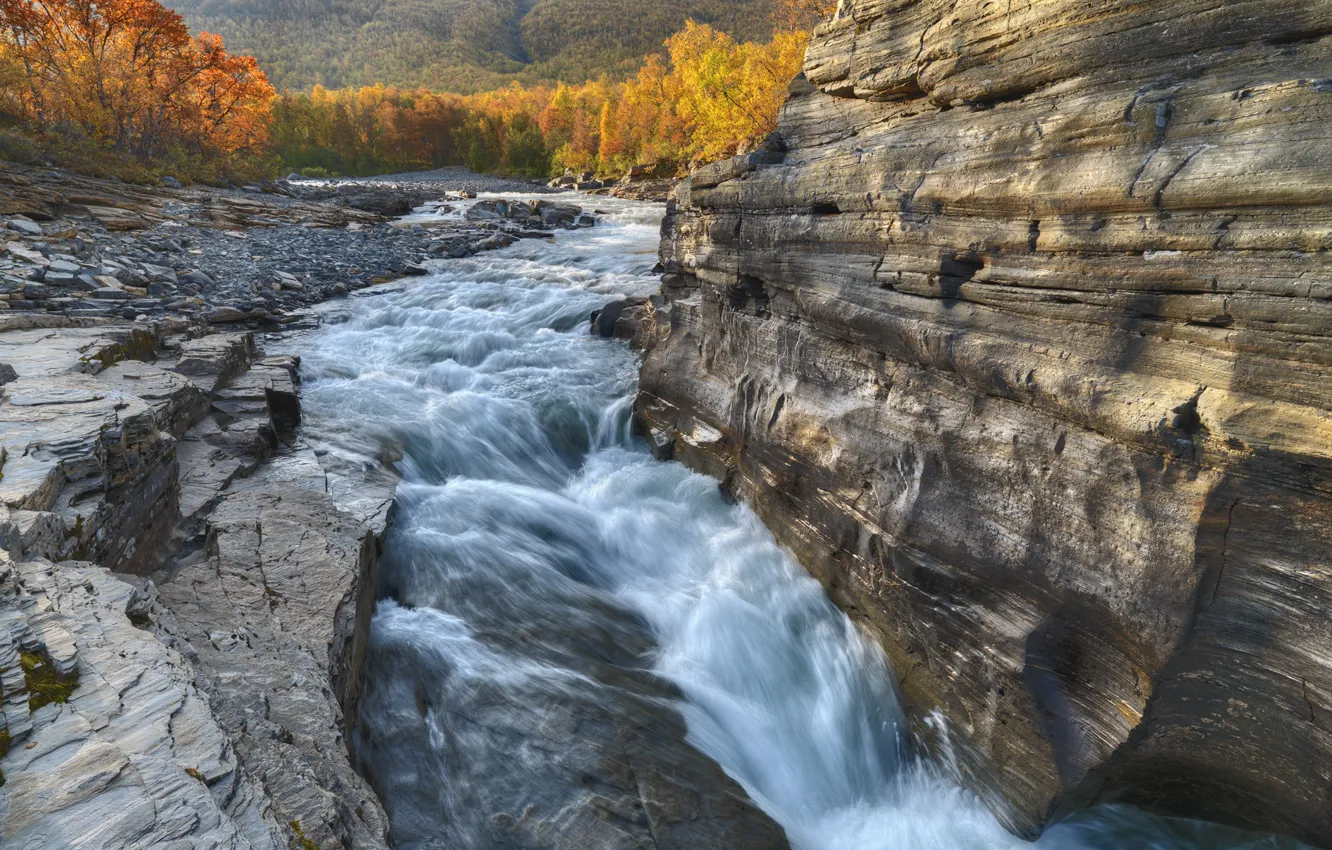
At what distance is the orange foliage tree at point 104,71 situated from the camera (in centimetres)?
2988

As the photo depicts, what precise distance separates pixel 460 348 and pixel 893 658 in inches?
453

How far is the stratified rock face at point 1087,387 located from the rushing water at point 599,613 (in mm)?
590

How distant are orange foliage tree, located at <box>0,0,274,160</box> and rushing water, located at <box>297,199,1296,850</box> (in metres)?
28.9

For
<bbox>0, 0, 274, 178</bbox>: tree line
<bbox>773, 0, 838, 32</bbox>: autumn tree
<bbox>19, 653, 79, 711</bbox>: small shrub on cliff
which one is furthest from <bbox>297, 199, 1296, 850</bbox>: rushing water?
<bbox>0, 0, 274, 178</bbox>: tree line

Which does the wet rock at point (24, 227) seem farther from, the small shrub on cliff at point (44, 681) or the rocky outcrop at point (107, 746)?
the small shrub on cliff at point (44, 681)

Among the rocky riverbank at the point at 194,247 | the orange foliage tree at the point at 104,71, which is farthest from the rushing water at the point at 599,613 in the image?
the orange foliage tree at the point at 104,71

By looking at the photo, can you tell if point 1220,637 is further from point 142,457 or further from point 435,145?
point 435,145

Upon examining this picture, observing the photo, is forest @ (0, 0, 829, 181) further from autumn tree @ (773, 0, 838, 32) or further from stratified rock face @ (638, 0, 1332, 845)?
stratified rock face @ (638, 0, 1332, 845)

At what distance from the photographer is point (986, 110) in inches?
236

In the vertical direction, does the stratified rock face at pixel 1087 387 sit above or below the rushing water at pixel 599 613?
above

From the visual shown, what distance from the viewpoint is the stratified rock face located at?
420cm

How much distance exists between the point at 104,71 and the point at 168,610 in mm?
40350

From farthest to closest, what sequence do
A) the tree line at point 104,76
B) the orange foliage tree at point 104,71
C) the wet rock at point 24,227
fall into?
the orange foliage tree at point 104,71
the tree line at point 104,76
the wet rock at point 24,227

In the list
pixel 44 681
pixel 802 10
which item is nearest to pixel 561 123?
pixel 802 10
